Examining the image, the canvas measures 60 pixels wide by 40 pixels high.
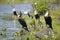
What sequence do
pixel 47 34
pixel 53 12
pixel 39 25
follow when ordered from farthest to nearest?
1. pixel 53 12
2. pixel 39 25
3. pixel 47 34

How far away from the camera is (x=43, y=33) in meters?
12.4

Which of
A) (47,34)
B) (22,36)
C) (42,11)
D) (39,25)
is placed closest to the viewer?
(47,34)

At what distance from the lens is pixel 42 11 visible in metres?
25.1

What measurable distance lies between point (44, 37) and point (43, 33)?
0.61 metres

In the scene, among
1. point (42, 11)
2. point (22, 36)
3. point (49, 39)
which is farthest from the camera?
point (42, 11)

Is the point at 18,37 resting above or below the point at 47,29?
below

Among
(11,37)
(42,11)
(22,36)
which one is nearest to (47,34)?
(22,36)

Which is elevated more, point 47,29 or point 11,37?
point 47,29

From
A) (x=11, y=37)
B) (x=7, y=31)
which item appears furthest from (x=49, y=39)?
(x=7, y=31)

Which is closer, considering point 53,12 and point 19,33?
point 19,33

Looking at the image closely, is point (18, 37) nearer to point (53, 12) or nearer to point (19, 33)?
point (19, 33)

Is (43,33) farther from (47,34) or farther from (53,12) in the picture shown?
(53,12)

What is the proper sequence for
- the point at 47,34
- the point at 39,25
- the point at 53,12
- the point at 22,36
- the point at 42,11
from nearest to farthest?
the point at 47,34 → the point at 22,36 → the point at 39,25 → the point at 53,12 → the point at 42,11

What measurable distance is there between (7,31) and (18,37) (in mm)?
2722
